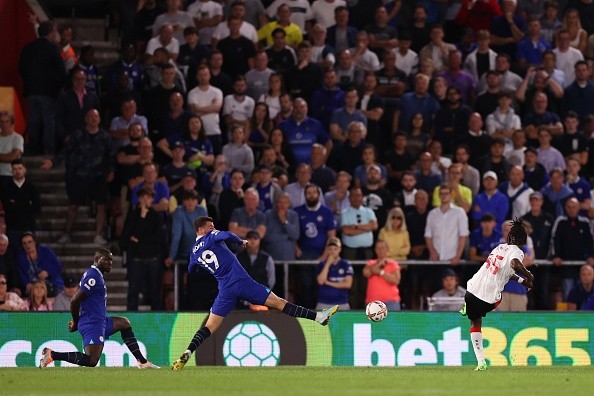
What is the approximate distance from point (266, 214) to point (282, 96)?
2760 millimetres

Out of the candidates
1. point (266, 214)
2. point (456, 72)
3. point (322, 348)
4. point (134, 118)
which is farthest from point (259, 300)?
point (456, 72)

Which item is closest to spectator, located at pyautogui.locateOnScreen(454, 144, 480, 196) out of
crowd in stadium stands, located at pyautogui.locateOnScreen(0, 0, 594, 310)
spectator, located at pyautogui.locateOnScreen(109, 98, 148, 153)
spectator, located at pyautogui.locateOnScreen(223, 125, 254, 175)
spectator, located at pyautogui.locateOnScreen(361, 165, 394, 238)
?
crowd in stadium stands, located at pyautogui.locateOnScreen(0, 0, 594, 310)

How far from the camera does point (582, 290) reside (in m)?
23.3

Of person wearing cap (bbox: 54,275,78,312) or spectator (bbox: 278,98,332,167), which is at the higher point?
spectator (bbox: 278,98,332,167)

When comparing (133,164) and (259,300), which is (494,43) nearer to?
(133,164)

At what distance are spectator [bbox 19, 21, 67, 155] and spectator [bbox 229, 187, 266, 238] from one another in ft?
14.2

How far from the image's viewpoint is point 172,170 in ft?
78.9

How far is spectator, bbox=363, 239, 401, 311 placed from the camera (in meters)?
22.7

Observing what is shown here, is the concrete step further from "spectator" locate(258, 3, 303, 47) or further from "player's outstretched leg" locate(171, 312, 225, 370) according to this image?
"player's outstretched leg" locate(171, 312, 225, 370)

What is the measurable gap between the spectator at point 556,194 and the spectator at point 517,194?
0.42 meters

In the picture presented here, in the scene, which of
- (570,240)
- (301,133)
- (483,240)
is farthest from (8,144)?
(570,240)

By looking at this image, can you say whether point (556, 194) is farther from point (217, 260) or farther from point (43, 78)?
point (43, 78)

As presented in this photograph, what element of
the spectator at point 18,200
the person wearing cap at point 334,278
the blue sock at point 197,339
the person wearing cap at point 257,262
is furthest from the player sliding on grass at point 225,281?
the spectator at point 18,200

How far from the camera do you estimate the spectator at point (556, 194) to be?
24.4 meters
